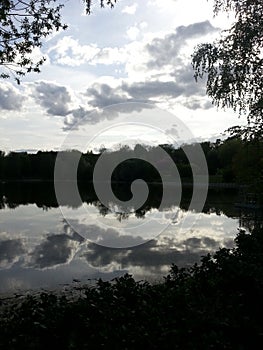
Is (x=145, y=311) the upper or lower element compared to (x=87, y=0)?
lower

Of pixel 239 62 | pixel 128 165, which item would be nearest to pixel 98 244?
pixel 239 62

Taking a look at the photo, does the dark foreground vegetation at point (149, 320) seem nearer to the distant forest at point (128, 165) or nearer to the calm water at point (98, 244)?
the calm water at point (98, 244)

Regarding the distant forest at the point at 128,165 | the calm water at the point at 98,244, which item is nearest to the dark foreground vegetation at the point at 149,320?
the calm water at the point at 98,244

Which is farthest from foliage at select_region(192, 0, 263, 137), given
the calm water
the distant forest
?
the distant forest

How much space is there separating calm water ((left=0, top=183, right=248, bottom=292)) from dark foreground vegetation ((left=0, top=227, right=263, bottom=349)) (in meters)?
3.96

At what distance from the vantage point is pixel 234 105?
11.3 meters

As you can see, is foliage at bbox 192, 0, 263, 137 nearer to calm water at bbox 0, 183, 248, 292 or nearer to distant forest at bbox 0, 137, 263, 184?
calm water at bbox 0, 183, 248, 292

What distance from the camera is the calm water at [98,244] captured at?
10289 mm

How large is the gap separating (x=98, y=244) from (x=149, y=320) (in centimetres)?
1046

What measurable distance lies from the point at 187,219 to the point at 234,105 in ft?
41.6

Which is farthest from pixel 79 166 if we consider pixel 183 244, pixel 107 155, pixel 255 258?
pixel 255 258

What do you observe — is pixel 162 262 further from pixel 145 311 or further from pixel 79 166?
pixel 79 166

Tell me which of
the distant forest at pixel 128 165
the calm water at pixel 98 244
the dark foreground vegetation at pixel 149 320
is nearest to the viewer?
the dark foreground vegetation at pixel 149 320

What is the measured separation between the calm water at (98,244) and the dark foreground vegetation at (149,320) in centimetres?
396
